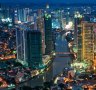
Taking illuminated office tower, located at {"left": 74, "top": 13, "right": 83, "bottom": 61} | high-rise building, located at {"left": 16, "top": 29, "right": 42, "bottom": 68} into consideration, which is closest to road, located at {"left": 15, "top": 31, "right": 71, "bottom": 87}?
illuminated office tower, located at {"left": 74, "top": 13, "right": 83, "bottom": 61}

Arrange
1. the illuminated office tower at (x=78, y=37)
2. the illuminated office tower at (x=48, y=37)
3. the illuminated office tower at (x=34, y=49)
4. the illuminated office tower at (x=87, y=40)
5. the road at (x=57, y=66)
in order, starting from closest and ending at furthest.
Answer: the road at (x=57, y=66) → the illuminated office tower at (x=34, y=49) → the illuminated office tower at (x=87, y=40) → the illuminated office tower at (x=78, y=37) → the illuminated office tower at (x=48, y=37)

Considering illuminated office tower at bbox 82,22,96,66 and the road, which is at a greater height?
illuminated office tower at bbox 82,22,96,66

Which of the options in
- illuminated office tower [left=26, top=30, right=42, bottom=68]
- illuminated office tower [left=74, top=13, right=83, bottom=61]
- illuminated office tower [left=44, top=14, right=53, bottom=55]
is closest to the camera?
illuminated office tower [left=26, top=30, right=42, bottom=68]

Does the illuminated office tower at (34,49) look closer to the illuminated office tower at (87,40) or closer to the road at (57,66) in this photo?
the road at (57,66)

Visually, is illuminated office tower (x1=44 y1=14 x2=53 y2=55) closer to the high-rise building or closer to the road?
the road

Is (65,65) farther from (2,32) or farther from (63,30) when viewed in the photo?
(63,30)

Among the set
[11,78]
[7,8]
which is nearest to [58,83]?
[11,78]

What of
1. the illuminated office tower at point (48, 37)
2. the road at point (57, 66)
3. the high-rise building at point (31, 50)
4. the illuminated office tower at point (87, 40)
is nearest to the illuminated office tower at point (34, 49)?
the high-rise building at point (31, 50)
